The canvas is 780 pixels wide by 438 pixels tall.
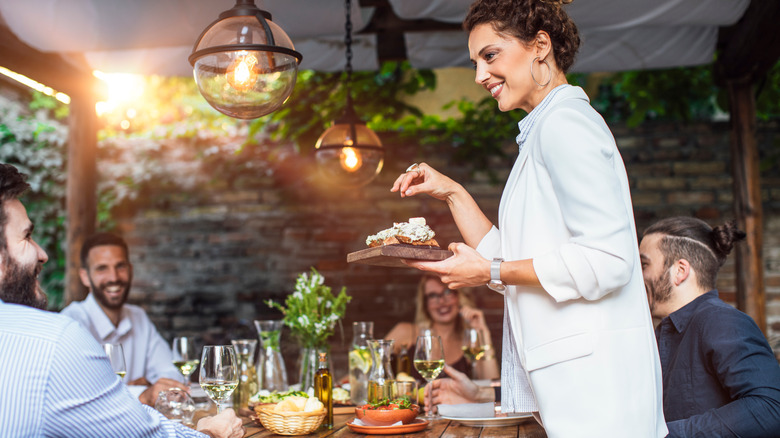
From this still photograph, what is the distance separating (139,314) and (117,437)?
251cm

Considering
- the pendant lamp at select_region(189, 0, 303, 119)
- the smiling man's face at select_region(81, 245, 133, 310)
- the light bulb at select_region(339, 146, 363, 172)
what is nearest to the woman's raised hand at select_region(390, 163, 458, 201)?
the pendant lamp at select_region(189, 0, 303, 119)

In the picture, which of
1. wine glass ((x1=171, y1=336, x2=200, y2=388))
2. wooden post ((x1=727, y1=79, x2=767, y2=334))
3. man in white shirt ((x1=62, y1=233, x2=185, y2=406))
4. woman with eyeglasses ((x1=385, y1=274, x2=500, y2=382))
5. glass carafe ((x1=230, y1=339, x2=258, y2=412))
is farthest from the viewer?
woman with eyeglasses ((x1=385, y1=274, x2=500, y2=382))

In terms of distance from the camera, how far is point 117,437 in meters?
1.21

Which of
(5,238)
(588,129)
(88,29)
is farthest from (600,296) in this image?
(88,29)

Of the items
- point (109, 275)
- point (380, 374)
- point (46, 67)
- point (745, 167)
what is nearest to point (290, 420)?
point (380, 374)

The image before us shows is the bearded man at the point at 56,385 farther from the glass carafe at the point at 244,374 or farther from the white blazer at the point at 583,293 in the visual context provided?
the glass carafe at the point at 244,374

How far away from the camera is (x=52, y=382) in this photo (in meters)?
1.14

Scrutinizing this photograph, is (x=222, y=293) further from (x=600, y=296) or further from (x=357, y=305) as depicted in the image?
(x=600, y=296)

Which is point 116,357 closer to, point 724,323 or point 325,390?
point 325,390

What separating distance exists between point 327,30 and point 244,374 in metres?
1.70


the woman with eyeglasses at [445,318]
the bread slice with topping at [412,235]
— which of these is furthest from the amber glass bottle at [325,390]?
the woman with eyeglasses at [445,318]

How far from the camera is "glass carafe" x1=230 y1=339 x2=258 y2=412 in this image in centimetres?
234

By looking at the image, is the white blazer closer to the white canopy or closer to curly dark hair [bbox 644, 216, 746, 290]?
curly dark hair [bbox 644, 216, 746, 290]

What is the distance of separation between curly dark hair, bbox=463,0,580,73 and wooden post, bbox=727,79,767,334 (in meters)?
2.51
